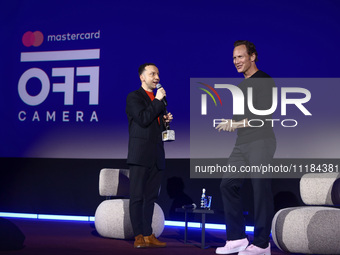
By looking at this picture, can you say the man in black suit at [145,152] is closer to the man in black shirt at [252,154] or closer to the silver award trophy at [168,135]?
Answer: the silver award trophy at [168,135]

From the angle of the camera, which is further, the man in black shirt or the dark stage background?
the dark stage background

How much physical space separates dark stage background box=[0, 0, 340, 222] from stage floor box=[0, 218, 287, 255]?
29.9 inches

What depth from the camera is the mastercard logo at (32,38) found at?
22.4 ft

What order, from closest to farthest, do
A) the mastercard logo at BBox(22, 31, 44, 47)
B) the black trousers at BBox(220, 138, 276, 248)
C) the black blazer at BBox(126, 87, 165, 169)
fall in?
the black trousers at BBox(220, 138, 276, 248) → the black blazer at BBox(126, 87, 165, 169) → the mastercard logo at BBox(22, 31, 44, 47)

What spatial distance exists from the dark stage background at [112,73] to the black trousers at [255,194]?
205 cm

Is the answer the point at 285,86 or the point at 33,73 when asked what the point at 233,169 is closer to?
the point at 285,86

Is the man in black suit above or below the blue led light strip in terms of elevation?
above

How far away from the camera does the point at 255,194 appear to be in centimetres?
341

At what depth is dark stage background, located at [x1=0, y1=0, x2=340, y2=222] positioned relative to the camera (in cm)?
571

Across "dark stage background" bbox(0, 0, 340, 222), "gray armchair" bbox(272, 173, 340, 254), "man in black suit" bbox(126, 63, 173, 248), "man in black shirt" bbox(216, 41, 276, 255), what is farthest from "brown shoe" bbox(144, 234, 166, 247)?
"dark stage background" bbox(0, 0, 340, 222)

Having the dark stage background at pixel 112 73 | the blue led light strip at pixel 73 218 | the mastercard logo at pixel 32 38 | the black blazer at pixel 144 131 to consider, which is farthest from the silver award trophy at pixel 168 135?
the mastercard logo at pixel 32 38

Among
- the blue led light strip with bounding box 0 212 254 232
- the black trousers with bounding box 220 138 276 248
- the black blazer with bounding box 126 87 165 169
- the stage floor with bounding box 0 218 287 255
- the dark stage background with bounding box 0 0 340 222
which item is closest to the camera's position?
the black trousers with bounding box 220 138 276 248

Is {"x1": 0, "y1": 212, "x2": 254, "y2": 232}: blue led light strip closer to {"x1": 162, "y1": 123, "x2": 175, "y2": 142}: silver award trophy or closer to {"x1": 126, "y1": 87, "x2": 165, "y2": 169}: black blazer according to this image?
{"x1": 126, "y1": 87, "x2": 165, "y2": 169}: black blazer

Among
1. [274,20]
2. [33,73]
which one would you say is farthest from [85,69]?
[274,20]
